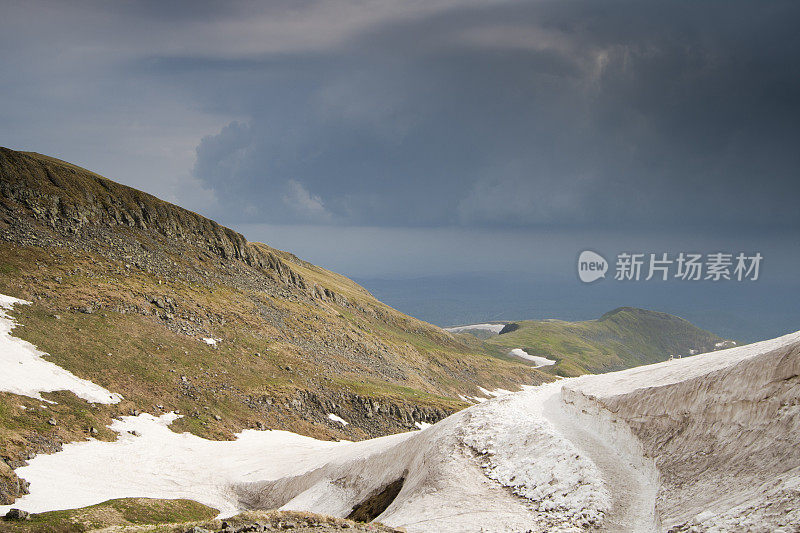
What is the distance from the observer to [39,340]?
62.2m

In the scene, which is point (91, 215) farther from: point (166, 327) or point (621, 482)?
point (621, 482)

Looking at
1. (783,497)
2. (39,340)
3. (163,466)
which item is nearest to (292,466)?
(163,466)

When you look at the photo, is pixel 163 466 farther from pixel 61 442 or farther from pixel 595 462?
pixel 595 462

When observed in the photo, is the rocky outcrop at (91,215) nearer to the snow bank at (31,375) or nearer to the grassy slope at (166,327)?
the grassy slope at (166,327)

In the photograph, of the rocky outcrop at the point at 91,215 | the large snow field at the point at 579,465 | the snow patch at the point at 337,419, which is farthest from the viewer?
the rocky outcrop at the point at 91,215

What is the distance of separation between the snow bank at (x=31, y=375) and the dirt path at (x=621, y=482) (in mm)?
55256

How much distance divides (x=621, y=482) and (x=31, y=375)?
61917mm

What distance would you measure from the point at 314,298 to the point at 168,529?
126312mm

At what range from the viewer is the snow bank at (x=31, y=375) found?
53.2 m

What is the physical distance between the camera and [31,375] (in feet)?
182

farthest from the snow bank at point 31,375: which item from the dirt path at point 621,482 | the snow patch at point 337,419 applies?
the dirt path at point 621,482

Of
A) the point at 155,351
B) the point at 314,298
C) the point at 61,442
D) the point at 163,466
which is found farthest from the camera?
the point at 314,298

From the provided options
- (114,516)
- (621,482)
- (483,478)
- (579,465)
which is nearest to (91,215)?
(114,516)

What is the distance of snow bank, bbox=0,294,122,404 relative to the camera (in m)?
53.2
